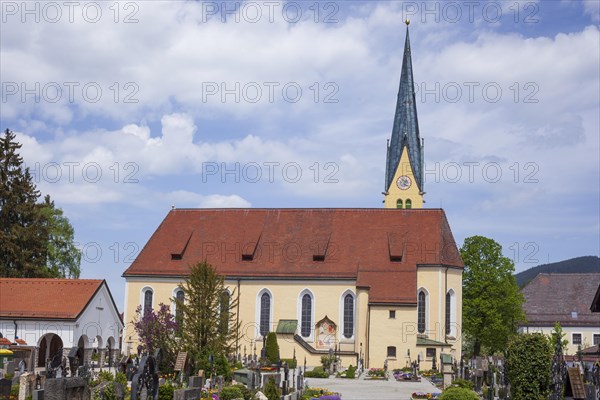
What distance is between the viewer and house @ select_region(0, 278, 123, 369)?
43.2 m

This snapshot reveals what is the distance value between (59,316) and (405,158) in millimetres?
38711

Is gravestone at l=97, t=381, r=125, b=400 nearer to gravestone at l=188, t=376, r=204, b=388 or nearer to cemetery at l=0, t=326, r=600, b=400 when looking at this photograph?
cemetery at l=0, t=326, r=600, b=400

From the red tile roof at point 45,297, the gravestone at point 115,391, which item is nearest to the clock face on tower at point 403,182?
the red tile roof at point 45,297

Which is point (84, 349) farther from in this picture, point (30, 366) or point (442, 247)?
point (442, 247)

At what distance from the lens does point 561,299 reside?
77125 millimetres

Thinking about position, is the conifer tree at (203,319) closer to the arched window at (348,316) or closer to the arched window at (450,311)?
the arched window at (348,316)

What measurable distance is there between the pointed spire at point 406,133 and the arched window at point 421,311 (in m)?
21.0

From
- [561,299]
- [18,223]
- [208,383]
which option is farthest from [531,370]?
[561,299]

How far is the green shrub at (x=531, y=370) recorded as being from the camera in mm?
26922

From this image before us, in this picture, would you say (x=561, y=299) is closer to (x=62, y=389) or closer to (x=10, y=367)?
(x=10, y=367)

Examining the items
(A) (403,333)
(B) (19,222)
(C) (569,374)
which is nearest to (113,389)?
(C) (569,374)

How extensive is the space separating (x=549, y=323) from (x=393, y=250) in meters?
29.0

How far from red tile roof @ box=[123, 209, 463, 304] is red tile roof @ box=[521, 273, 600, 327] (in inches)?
1012

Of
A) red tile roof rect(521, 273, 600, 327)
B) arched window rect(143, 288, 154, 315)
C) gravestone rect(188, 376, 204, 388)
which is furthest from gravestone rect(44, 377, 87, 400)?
red tile roof rect(521, 273, 600, 327)
